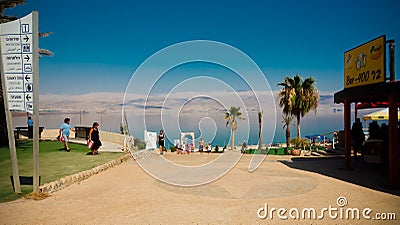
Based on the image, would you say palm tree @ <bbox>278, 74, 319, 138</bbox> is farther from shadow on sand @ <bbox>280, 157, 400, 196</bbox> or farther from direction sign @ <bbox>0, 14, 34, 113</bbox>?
direction sign @ <bbox>0, 14, 34, 113</bbox>

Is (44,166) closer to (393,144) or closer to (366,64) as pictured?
(393,144)

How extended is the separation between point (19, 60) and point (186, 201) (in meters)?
5.26

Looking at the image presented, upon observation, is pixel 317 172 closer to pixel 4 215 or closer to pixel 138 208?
pixel 138 208

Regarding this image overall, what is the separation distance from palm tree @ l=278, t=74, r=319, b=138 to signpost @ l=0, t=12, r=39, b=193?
26.5 metres

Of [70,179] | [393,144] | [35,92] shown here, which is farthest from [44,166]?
[393,144]

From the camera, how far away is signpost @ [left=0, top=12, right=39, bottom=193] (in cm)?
794

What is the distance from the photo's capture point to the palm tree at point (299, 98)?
31.7 m

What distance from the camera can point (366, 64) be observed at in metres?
10.8

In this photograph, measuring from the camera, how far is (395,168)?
9102mm

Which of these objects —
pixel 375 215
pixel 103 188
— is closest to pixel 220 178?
pixel 103 188

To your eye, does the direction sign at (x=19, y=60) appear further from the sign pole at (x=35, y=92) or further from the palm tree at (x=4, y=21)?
the palm tree at (x=4, y=21)

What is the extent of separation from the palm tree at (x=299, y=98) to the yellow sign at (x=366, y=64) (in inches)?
753

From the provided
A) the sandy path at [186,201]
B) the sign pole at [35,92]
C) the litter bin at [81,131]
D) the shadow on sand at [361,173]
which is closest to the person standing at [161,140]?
the litter bin at [81,131]

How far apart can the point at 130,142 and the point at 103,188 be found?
10176mm
